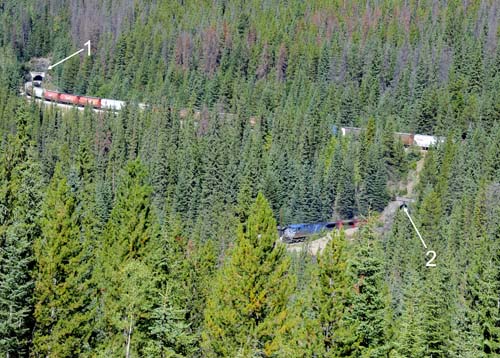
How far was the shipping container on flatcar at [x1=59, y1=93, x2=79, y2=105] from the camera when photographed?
166 meters

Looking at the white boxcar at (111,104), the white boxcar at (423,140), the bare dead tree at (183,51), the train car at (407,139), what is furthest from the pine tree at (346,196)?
the bare dead tree at (183,51)

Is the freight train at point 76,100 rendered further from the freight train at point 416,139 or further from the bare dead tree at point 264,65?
the freight train at point 416,139

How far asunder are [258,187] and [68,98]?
70301 mm

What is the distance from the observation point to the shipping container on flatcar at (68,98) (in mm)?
166250

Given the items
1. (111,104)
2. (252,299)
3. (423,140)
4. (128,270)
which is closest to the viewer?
(128,270)

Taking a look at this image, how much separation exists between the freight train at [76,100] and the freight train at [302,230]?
187ft

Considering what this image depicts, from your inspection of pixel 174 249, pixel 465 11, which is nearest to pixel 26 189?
pixel 174 249

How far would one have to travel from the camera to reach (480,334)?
1404 inches

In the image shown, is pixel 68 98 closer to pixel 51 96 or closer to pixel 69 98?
pixel 69 98

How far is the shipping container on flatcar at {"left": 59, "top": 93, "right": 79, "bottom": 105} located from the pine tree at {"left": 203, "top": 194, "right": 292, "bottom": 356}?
137 metres

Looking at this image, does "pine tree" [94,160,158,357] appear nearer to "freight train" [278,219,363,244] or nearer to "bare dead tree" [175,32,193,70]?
"freight train" [278,219,363,244]

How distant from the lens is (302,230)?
4508 inches

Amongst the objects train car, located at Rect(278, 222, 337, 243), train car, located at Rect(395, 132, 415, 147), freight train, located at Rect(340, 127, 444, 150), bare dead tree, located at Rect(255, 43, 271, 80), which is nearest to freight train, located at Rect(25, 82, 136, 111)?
bare dead tree, located at Rect(255, 43, 271, 80)

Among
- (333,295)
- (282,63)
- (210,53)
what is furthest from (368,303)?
(210,53)
